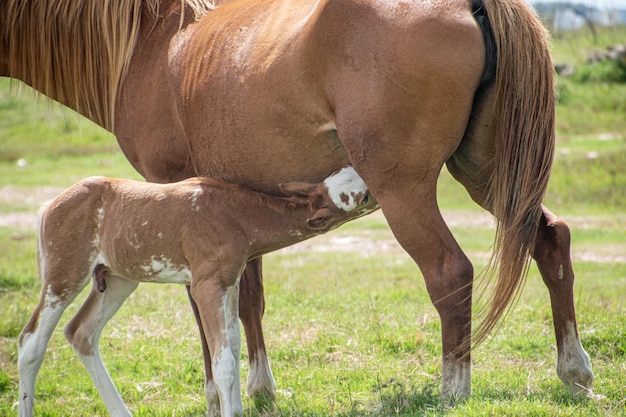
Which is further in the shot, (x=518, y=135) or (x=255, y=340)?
(x=255, y=340)

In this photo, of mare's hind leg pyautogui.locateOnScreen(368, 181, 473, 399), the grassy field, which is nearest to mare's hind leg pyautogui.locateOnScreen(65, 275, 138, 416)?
the grassy field

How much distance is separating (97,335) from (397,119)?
2.16 meters

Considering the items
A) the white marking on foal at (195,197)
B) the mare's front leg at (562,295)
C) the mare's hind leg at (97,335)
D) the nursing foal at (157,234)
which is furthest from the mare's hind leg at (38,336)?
the mare's front leg at (562,295)

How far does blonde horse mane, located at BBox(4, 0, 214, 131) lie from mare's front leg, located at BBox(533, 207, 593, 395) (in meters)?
2.56

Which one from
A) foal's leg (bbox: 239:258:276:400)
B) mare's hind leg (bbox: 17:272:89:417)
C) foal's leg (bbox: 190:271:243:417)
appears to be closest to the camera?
foal's leg (bbox: 190:271:243:417)

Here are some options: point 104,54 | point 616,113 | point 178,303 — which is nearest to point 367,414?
point 104,54

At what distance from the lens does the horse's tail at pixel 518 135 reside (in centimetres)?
399

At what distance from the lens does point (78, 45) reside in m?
5.45

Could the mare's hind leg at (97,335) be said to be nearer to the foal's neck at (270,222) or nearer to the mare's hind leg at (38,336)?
the mare's hind leg at (38,336)

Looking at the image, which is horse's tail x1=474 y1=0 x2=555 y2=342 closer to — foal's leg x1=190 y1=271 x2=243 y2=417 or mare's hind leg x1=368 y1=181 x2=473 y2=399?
Answer: mare's hind leg x1=368 y1=181 x2=473 y2=399

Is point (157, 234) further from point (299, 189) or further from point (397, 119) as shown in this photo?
point (397, 119)

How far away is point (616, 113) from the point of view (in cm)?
1736

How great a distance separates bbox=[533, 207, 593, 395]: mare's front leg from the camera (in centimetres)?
443

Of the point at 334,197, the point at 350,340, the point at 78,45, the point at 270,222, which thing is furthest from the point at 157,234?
the point at 350,340
